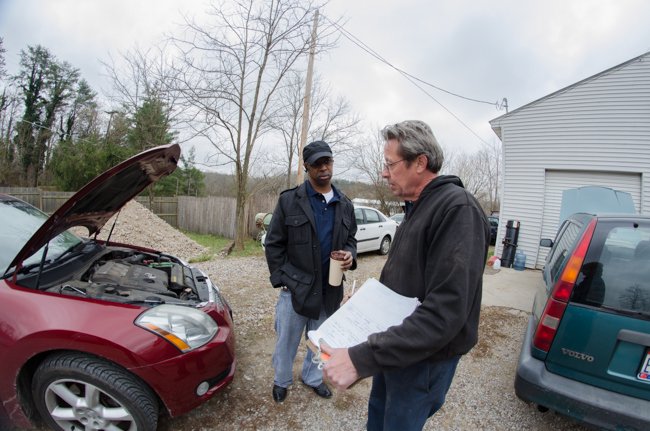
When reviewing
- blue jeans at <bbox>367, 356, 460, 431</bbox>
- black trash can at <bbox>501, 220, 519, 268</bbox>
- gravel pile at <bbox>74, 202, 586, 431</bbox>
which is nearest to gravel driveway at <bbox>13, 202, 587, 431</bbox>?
gravel pile at <bbox>74, 202, 586, 431</bbox>

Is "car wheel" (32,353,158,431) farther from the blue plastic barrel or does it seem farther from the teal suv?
the blue plastic barrel

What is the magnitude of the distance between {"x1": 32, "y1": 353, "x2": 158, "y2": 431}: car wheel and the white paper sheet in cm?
134

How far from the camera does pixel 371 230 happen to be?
340 inches

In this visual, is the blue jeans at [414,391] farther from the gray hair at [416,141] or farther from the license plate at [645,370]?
the license plate at [645,370]

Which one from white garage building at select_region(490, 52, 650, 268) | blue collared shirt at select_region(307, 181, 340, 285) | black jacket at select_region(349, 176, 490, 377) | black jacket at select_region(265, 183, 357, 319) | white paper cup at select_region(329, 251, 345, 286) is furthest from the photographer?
white garage building at select_region(490, 52, 650, 268)

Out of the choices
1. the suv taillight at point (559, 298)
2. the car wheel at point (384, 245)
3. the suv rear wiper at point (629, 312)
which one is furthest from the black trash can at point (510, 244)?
the suv rear wiper at point (629, 312)

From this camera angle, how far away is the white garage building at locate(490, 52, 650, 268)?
22.7 ft

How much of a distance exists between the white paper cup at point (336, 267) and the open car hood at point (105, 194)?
133cm

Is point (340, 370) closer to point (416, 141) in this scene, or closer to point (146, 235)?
point (416, 141)

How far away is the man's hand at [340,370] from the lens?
1076 mm

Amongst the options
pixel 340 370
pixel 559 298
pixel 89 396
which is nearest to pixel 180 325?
pixel 89 396

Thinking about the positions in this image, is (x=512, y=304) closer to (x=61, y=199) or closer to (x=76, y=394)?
(x=76, y=394)

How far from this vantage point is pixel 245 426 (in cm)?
226

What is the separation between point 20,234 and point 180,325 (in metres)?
1.60
